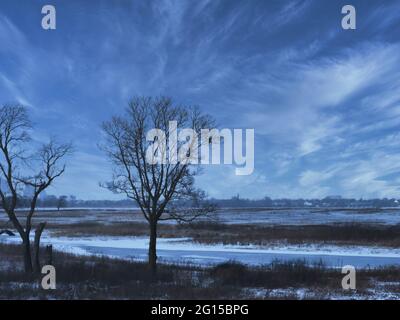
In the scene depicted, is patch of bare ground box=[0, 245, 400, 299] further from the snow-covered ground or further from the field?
the snow-covered ground

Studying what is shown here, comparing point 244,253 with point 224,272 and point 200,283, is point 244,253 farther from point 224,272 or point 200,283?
point 200,283

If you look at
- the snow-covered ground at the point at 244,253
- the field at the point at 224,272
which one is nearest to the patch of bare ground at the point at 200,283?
the field at the point at 224,272

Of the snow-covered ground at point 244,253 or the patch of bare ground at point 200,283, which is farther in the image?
the snow-covered ground at point 244,253

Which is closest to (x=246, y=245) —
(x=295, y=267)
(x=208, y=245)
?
(x=208, y=245)

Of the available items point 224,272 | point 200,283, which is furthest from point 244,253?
point 200,283

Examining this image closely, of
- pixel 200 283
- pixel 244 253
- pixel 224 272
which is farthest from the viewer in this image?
pixel 244 253

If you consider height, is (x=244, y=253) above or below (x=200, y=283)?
below

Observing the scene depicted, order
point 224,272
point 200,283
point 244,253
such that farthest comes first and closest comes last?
point 244,253
point 224,272
point 200,283

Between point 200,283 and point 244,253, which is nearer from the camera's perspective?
point 200,283

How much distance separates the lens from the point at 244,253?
106 feet

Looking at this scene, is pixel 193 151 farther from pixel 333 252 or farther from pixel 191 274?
pixel 333 252

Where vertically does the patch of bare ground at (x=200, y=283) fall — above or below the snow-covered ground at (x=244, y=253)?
above

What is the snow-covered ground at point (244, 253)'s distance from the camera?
2790cm

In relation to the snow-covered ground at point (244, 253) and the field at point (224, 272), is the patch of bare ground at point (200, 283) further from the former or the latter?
the snow-covered ground at point (244, 253)
